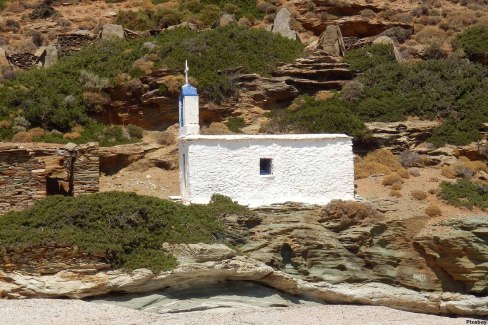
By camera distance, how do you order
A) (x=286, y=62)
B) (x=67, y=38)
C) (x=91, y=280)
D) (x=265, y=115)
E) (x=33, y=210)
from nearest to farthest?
(x=91, y=280) < (x=33, y=210) < (x=265, y=115) < (x=286, y=62) < (x=67, y=38)

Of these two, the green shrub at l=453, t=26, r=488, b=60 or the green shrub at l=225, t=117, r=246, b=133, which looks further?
the green shrub at l=453, t=26, r=488, b=60

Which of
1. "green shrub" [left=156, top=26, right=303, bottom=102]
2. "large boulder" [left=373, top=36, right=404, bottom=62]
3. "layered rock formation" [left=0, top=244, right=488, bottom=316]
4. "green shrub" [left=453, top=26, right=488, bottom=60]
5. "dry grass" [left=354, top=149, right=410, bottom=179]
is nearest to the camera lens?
"layered rock formation" [left=0, top=244, right=488, bottom=316]

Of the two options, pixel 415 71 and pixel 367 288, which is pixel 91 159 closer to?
pixel 367 288

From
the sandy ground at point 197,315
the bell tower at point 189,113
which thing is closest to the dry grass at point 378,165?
the bell tower at point 189,113

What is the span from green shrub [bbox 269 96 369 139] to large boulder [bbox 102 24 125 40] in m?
10.8

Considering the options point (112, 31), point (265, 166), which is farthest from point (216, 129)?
point (112, 31)

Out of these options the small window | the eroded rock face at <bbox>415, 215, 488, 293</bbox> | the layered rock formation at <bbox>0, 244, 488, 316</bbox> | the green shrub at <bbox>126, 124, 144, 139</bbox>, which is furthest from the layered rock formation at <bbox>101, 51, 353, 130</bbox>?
the layered rock formation at <bbox>0, 244, 488, 316</bbox>

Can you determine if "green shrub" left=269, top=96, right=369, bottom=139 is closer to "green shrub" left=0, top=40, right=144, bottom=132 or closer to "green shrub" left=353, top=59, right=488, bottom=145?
"green shrub" left=353, top=59, right=488, bottom=145

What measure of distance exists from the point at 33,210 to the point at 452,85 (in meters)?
17.9

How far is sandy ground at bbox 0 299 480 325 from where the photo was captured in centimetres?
1938

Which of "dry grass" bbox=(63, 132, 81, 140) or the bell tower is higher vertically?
the bell tower

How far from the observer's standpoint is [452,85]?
3400cm

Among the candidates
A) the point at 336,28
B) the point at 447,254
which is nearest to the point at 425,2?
the point at 336,28

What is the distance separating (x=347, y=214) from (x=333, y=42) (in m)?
14.1
